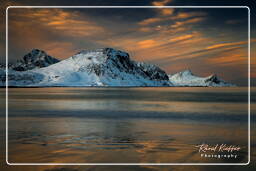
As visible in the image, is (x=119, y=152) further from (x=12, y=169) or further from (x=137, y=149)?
(x=12, y=169)

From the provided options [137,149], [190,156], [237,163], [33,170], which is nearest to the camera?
[33,170]

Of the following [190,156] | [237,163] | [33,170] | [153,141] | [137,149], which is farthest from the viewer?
[153,141]

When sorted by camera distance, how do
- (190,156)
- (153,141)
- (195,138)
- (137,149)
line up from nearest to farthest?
(190,156) → (137,149) → (153,141) → (195,138)

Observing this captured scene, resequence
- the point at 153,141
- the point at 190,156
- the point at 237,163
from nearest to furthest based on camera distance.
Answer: the point at 237,163, the point at 190,156, the point at 153,141

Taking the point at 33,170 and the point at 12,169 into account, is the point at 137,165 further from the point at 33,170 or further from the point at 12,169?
the point at 12,169

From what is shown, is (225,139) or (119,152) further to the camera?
(225,139)

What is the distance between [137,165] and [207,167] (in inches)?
130

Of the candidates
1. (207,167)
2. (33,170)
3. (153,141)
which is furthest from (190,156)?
(33,170)

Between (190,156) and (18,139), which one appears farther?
(18,139)

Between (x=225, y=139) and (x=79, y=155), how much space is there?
11.0 m

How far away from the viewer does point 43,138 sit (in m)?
20.8

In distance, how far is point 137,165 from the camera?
14.3 m

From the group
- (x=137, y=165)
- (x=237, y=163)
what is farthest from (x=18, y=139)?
(x=237, y=163)

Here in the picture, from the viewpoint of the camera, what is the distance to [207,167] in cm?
1431
